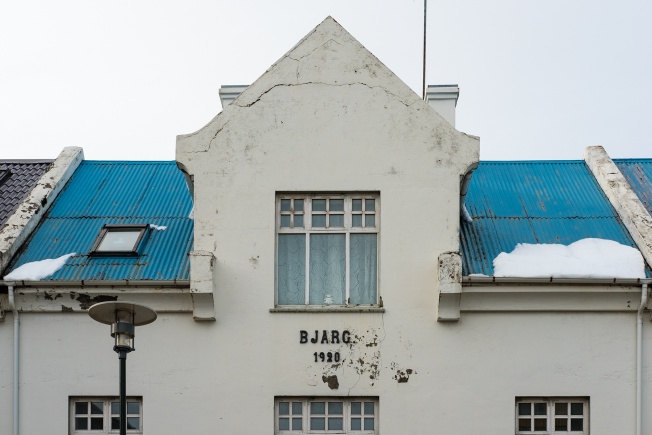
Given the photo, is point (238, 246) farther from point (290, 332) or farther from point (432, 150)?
point (432, 150)

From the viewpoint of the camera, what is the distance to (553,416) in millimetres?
16156

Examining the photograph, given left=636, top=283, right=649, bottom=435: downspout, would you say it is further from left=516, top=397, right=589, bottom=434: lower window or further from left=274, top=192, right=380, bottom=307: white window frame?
left=274, top=192, right=380, bottom=307: white window frame

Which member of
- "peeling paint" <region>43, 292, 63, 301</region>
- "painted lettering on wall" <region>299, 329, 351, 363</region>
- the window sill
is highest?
"peeling paint" <region>43, 292, 63, 301</region>

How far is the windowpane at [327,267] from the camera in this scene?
54.4ft

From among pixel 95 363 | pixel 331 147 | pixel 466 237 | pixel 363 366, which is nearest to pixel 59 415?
pixel 95 363

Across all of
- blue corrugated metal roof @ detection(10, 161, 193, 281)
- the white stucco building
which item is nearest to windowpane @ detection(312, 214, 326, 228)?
the white stucco building

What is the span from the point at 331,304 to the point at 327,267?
0.65m

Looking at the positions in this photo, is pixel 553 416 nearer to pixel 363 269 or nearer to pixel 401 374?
pixel 401 374

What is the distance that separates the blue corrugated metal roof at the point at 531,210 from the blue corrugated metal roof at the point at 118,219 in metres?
5.28

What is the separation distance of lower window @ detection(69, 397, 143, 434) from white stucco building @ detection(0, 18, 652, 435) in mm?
34

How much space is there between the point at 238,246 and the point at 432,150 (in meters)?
3.72

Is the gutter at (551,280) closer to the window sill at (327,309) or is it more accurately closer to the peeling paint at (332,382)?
the window sill at (327,309)

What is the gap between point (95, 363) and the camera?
647 inches

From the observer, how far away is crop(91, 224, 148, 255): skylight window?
17297 millimetres
